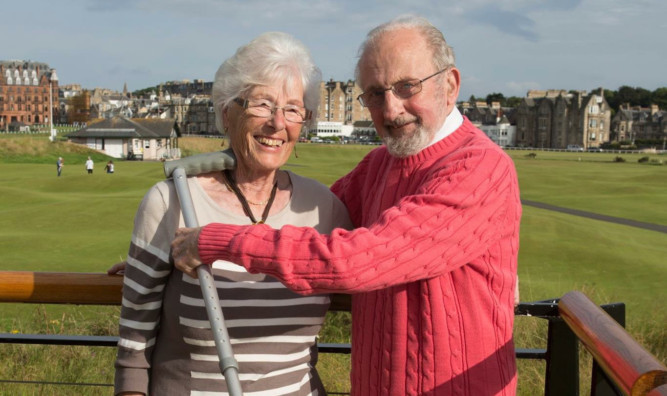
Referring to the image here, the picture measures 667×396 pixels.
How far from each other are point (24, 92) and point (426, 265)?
136161mm

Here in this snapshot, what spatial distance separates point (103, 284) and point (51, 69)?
467 ft

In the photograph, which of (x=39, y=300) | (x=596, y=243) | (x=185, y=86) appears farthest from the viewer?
(x=185, y=86)

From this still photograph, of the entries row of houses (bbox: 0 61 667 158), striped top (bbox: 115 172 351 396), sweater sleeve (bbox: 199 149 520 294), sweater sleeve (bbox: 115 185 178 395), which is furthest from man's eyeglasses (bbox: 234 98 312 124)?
row of houses (bbox: 0 61 667 158)

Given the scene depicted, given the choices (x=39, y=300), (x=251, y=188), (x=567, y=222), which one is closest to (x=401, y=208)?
(x=251, y=188)

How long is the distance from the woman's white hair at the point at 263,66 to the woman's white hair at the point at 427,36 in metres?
0.25

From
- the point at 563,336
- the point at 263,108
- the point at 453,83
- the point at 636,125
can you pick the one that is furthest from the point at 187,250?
the point at 636,125

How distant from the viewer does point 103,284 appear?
2.87m

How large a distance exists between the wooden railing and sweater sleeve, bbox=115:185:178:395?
40cm

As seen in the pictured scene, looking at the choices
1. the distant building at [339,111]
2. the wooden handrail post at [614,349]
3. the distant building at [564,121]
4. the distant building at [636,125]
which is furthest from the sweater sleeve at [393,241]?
the distant building at [636,125]

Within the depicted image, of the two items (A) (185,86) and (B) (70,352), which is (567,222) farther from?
(A) (185,86)

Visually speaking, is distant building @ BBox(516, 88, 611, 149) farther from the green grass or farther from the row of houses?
the green grass

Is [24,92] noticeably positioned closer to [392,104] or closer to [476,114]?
[476,114]

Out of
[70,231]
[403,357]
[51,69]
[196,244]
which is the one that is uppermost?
[51,69]

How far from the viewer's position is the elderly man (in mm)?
2154
